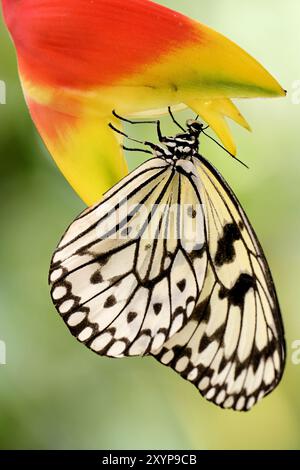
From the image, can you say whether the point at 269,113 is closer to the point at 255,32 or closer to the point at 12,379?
the point at 255,32

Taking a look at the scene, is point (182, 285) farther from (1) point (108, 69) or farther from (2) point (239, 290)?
(1) point (108, 69)

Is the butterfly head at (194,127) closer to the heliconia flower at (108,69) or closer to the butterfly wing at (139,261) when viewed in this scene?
the butterfly wing at (139,261)

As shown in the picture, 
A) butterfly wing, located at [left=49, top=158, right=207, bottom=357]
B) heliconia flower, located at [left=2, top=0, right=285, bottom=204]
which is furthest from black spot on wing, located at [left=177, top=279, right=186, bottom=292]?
heliconia flower, located at [left=2, top=0, right=285, bottom=204]

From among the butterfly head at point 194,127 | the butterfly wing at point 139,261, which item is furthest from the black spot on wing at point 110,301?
the butterfly head at point 194,127

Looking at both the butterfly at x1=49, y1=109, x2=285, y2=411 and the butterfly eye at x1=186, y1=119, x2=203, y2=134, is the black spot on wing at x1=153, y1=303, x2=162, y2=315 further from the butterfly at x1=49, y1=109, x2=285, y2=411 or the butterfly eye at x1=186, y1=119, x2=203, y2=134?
the butterfly eye at x1=186, y1=119, x2=203, y2=134

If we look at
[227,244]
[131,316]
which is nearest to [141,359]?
[131,316]

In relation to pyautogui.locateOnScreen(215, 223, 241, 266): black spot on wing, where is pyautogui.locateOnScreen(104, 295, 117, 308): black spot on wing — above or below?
below

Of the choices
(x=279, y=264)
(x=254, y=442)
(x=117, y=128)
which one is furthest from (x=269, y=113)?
(x=254, y=442)
